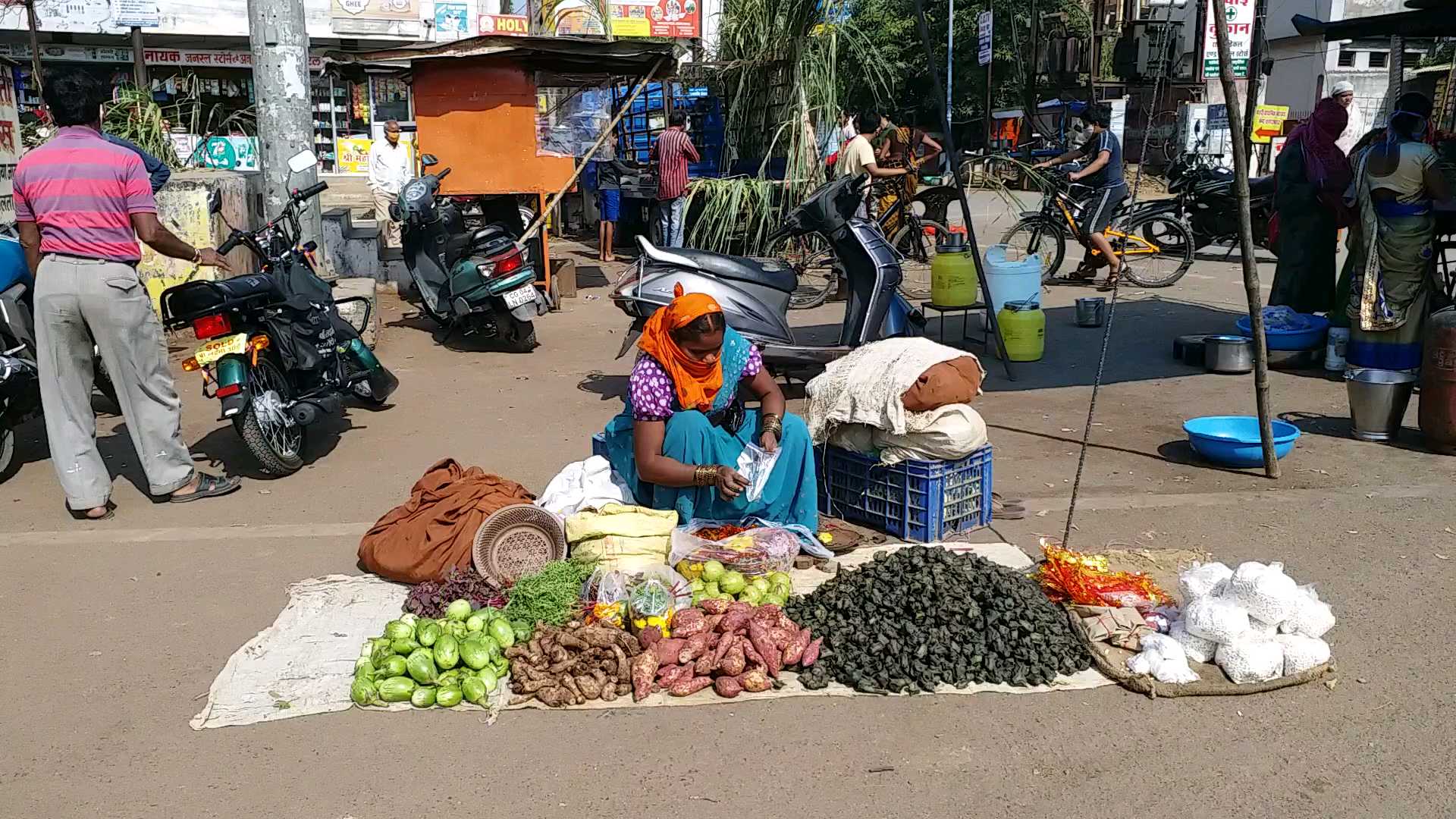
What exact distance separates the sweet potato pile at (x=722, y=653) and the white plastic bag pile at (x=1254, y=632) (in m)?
1.16

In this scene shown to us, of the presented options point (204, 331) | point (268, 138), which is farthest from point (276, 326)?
point (268, 138)

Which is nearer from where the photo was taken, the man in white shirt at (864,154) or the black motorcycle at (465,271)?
the black motorcycle at (465,271)

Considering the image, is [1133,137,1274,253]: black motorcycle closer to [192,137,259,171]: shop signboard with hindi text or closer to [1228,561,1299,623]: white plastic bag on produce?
[1228,561,1299,623]: white plastic bag on produce

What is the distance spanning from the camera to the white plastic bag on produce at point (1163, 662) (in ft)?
12.3

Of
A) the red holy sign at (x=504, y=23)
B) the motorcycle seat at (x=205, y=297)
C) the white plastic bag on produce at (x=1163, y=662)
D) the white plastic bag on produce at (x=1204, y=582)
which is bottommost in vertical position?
the white plastic bag on produce at (x=1163, y=662)

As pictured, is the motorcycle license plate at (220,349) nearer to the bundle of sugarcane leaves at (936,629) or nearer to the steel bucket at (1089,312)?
the bundle of sugarcane leaves at (936,629)

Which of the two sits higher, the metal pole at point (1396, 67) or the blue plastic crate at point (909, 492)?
the metal pole at point (1396, 67)

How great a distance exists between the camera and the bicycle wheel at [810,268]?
1138 cm

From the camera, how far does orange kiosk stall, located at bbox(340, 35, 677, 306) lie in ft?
35.3

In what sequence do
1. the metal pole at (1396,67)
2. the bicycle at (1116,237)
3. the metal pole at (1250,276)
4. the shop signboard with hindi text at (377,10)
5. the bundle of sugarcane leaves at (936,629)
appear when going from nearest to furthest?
the bundle of sugarcane leaves at (936,629)
the metal pole at (1250,276)
the metal pole at (1396,67)
the bicycle at (1116,237)
the shop signboard with hindi text at (377,10)

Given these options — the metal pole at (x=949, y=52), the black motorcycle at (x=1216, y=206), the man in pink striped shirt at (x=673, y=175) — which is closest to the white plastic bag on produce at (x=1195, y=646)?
the man in pink striped shirt at (x=673, y=175)

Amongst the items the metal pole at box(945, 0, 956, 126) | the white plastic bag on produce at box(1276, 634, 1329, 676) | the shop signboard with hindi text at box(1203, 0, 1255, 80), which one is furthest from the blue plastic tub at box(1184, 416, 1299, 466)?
the shop signboard with hindi text at box(1203, 0, 1255, 80)

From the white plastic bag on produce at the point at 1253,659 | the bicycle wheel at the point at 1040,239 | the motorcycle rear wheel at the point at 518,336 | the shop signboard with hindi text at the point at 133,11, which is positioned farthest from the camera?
the shop signboard with hindi text at the point at 133,11

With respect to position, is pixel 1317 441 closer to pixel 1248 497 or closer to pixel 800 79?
pixel 1248 497
